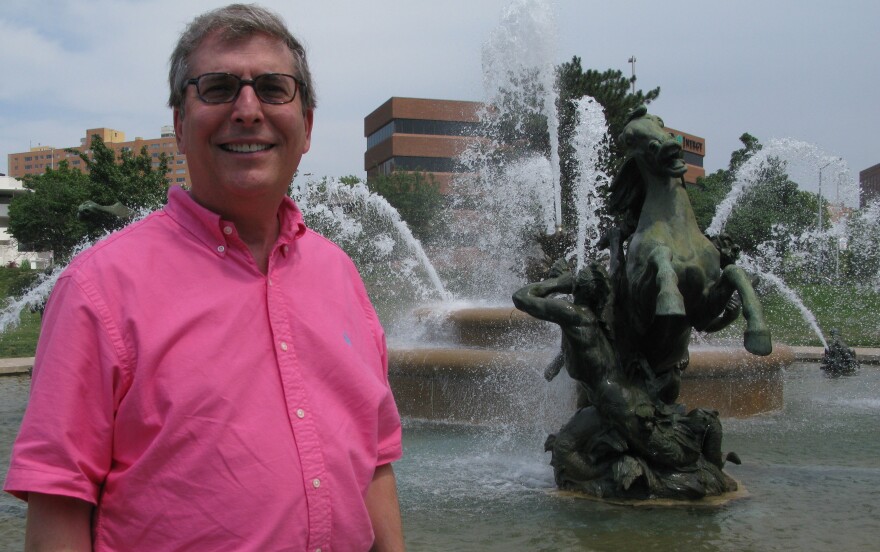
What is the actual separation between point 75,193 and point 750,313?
48.2 metres

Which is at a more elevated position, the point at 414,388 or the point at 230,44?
the point at 230,44

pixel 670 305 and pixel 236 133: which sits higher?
pixel 236 133

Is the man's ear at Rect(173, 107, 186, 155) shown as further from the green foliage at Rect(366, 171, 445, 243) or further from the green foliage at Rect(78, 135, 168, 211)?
the green foliage at Rect(366, 171, 445, 243)

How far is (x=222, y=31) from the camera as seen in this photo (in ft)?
5.21

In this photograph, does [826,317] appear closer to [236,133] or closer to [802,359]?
[802,359]

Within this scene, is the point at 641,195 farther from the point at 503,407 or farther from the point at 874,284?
the point at 874,284

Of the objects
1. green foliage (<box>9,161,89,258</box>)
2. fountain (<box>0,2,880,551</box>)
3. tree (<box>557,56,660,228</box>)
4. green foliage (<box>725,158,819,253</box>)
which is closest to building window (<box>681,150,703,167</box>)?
green foliage (<box>725,158,819,253</box>)

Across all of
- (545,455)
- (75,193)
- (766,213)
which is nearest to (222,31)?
(545,455)

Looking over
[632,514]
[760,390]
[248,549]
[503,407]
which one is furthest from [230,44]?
A: [760,390]

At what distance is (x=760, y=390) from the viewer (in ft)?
26.8

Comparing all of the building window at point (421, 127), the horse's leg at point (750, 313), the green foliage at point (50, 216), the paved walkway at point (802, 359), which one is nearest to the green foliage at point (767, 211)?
the paved walkway at point (802, 359)

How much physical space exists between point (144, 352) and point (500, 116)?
28.4 m

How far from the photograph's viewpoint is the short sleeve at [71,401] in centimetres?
131

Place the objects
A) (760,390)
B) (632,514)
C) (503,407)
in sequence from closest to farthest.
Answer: (632,514) → (503,407) → (760,390)
